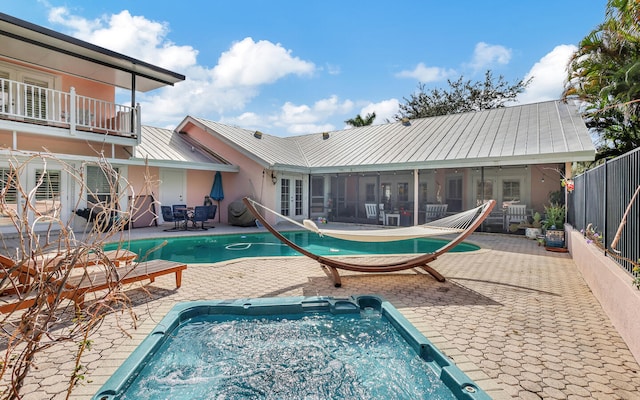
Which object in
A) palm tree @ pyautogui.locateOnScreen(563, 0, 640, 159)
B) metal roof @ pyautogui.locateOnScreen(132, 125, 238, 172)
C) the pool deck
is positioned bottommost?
the pool deck

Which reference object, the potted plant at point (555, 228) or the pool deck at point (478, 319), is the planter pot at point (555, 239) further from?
the pool deck at point (478, 319)

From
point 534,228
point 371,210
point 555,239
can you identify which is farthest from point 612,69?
point 371,210

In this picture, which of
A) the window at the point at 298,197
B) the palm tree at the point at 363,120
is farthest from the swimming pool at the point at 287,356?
the palm tree at the point at 363,120

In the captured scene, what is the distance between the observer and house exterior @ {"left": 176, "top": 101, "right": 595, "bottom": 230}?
11984 mm

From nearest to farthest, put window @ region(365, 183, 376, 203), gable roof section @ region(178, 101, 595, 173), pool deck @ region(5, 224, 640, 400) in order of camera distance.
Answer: pool deck @ region(5, 224, 640, 400), gable roof section @ region(178, 101, 595, 173), window @ region(365, 183, 376, 203)

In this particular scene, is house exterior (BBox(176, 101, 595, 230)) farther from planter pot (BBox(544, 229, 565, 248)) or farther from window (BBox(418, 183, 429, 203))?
planter pot (BBox(544, 229, 565, 248))

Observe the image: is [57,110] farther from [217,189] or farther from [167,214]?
[217,189]

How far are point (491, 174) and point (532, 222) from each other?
136 inches

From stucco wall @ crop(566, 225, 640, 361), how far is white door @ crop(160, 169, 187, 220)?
13137 mm

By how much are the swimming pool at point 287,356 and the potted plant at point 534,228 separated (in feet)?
28.1

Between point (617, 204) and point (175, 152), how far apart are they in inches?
536

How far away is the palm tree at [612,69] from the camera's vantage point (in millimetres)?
9008

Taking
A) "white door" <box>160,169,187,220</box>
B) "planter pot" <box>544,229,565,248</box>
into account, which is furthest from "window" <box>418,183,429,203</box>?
"white door" <box>160,169,187,220</box>

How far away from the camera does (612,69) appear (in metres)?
11.0
